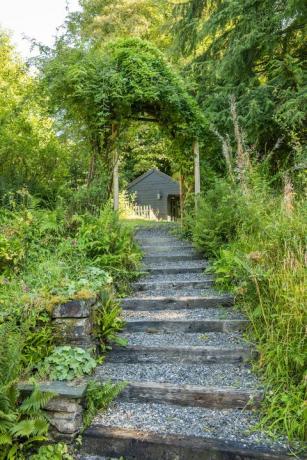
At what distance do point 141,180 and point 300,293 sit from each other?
21.5m

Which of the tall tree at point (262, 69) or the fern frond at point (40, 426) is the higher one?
the tall tree at point (262, 69)

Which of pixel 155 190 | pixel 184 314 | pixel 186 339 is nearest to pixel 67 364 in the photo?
pixel 186 339

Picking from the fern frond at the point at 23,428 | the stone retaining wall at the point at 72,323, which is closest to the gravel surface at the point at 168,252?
the stone retaining wall at the point at 72,323

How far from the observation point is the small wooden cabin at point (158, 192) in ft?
76.5

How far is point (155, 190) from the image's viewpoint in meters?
23.6

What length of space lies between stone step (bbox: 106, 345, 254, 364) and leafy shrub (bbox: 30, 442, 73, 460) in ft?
3.21

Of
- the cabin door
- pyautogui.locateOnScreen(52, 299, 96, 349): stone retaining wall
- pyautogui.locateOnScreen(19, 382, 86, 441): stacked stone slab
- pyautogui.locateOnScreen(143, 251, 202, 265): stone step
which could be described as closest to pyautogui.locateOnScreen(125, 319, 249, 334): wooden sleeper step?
pyautogui.locateOnScreen(52, 299, 96, 349): stone retaining wall

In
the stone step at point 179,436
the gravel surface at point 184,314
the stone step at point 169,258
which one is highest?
the stone step at point 169,258

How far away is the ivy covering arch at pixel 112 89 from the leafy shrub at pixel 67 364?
4.05 metres

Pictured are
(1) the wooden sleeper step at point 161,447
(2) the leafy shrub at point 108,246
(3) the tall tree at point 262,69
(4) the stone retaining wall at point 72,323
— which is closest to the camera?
(1) the wooden sleeper step at point 161,447

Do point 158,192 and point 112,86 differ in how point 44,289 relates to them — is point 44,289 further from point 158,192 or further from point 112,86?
point 158,192

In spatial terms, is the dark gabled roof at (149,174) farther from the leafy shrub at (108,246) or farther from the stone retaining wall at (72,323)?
the stone retaining wall at (72,323)

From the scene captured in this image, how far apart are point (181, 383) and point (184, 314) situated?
102cm

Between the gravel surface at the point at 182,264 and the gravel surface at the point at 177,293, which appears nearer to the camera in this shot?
the gravel surface at the point at 177,293
